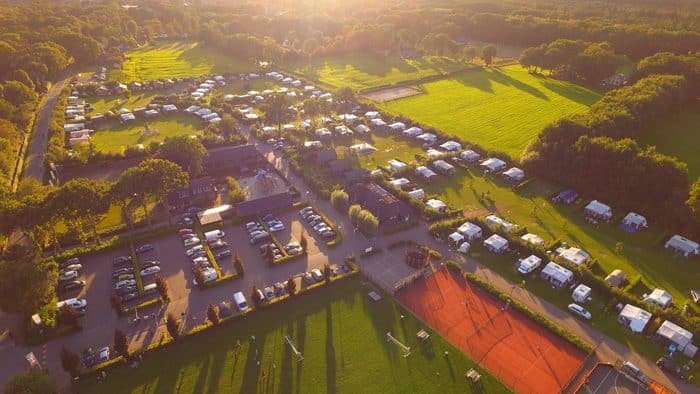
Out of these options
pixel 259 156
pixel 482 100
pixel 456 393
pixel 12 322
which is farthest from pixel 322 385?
pixel 482 100

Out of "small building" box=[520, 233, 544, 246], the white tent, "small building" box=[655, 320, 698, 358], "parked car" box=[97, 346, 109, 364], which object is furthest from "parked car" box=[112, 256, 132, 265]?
"small building" box=[655, 320, 698, 358]

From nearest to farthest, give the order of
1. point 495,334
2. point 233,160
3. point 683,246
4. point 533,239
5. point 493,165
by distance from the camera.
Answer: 1. point 495,334
2. point 683,246
3. point 533,239
4. point 233,160
5. point 493,165

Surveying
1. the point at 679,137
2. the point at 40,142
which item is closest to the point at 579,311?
the point at 679,137

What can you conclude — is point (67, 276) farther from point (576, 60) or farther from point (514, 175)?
point (576, 60)

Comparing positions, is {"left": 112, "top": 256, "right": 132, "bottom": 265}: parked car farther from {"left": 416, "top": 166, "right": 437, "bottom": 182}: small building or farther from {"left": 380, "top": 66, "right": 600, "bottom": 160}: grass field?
{"left": 380, "top": 66, "right": 600, "bottom": 160}: grass field

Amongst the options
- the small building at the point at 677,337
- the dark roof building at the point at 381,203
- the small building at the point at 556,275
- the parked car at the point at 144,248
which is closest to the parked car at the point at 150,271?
the parked car at the point at 144,248

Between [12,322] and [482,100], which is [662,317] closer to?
[12,322]
